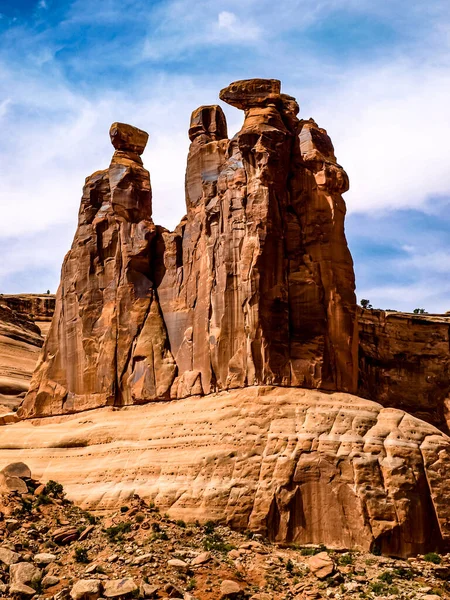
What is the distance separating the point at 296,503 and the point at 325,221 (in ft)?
43.7

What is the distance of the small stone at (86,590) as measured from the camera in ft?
148

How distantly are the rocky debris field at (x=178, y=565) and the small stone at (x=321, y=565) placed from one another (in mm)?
46

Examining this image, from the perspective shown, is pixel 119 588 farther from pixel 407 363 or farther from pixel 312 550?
pixel 407 363

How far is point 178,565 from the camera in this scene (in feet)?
153

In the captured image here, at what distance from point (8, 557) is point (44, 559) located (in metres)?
1.35

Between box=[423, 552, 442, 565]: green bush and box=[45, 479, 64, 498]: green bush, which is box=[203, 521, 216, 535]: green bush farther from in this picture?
box=[45, 479, 64, 498]: green bush

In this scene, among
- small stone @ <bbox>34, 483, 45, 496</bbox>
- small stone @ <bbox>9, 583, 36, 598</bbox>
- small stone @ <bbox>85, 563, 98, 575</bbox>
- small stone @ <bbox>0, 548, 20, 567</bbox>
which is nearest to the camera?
small stone @ <bbox>9, 583, 36, 598</bbox>

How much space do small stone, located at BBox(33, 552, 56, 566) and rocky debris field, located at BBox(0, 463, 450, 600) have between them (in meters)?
0.04

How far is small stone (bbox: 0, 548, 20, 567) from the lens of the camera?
4931 cm

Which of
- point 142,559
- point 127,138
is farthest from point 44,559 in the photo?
A: point 127,138

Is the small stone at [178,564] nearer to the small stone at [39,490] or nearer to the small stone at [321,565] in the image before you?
the small stone at [321,565]

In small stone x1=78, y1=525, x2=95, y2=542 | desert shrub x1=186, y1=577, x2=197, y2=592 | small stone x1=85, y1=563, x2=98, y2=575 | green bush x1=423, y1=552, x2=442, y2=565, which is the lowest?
desert shrub x1=186, y1=577, x2=197, y2=592

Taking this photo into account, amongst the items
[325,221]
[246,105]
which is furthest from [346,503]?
[246,105]

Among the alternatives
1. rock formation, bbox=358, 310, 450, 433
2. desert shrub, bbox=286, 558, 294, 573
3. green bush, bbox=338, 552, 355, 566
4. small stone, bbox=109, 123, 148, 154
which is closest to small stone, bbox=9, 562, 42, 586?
desert shrub, bbox=286, 558, 294, 573
